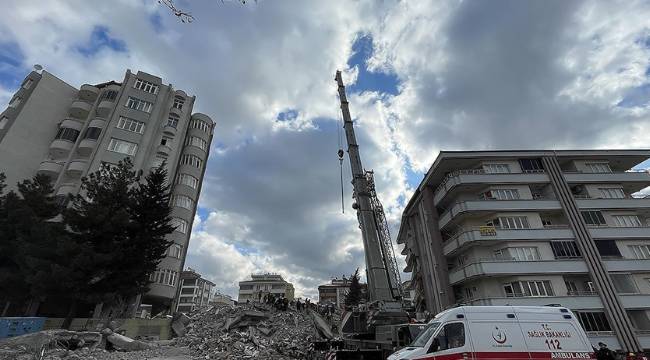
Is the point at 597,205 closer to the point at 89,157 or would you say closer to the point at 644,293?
the point at 644,293

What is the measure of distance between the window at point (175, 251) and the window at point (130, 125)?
49.8 feet

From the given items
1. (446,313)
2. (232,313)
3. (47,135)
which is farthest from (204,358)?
(47,135)

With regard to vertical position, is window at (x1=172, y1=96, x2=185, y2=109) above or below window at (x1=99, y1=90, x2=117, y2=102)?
above

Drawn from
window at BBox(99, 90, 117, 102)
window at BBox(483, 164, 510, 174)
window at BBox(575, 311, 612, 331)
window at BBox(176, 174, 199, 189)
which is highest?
window at BBox(99, 90, 117, 102)

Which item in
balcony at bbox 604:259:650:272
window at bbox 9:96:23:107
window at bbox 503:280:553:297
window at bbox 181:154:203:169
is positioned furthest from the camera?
window at bbox 181:154:203:169

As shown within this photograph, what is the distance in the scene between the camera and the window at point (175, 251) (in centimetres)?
3511

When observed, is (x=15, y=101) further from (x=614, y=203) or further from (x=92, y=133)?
(x=614, y=203)

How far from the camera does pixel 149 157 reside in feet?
129

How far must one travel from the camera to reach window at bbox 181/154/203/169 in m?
42.3

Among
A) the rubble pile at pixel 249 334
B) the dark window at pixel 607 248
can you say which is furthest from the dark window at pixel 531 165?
the rubble pile at pixel 249 334

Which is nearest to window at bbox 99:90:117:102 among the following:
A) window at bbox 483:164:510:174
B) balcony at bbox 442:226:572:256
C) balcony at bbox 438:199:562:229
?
balcony at bbox 438:199:562:229

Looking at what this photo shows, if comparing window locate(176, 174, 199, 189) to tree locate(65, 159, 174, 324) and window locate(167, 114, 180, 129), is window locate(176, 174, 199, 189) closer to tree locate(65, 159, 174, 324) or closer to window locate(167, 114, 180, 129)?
window locate(167, 114, 180, 129)

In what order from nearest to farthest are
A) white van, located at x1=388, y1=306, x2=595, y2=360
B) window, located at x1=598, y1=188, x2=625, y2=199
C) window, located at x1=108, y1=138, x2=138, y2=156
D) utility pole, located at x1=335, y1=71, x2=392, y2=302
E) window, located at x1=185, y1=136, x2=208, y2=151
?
white van, located at x1=388, y1=306, x2=595, y2=360
utility pole, located at x1=335, y1=71, x2=392, y2=302
window, located at x1=598, y1=188, x2=625, y2=199
window, located at x1=108, y1=138, x2=138, y2=156
window, located at x1=185, y1=136, x2=208, y2=151

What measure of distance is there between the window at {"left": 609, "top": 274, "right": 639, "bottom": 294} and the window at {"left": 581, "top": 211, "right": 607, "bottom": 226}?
479 cm
